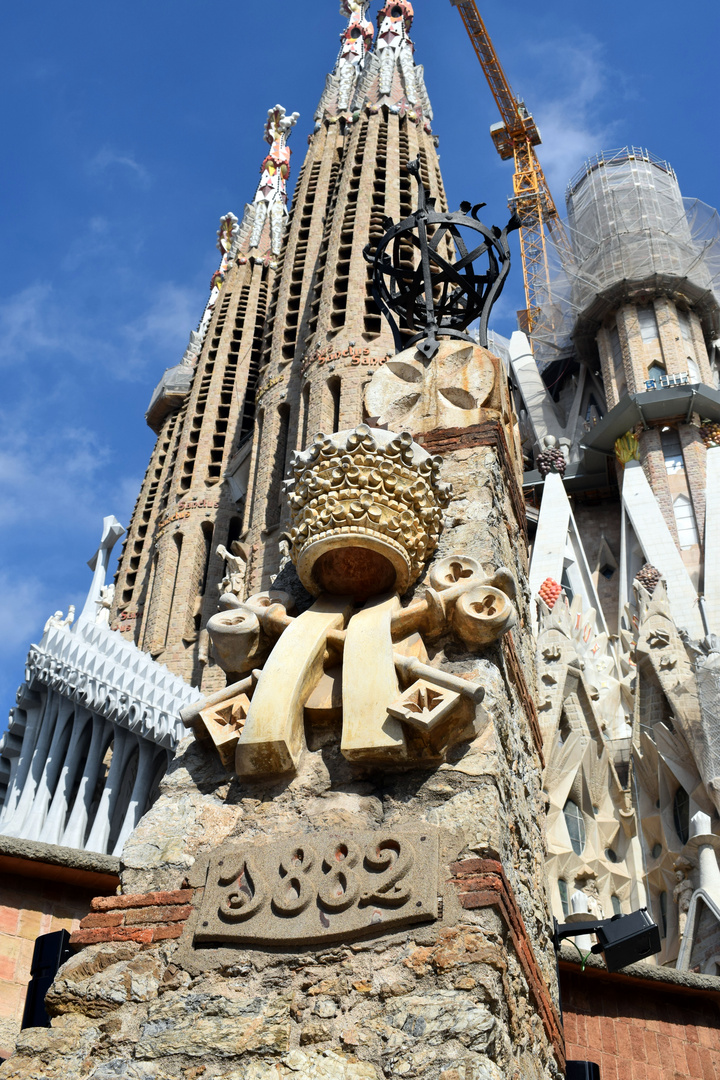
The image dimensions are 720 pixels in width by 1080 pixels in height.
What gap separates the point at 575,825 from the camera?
862 inches

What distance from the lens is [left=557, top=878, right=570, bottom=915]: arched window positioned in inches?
806

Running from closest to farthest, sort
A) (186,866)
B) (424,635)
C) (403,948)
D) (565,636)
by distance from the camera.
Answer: (403,948) → (186,866) → (424,635) → (565,636)

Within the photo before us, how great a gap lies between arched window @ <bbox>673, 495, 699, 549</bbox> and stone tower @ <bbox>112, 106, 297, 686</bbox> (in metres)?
10.9

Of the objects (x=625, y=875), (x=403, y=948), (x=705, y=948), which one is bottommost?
(x=403, y=948)

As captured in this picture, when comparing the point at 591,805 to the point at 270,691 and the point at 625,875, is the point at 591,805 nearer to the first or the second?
the point at 625,875

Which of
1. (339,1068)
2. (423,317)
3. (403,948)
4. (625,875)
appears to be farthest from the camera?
(625,875)

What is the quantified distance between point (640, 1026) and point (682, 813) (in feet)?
59.2

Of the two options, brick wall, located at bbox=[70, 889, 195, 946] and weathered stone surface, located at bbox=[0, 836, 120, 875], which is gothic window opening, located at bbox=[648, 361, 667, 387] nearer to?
weathered stone surface, located at bbox=[0, 836, 120, 875]

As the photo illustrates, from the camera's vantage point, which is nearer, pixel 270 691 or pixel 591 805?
pixel 270 691

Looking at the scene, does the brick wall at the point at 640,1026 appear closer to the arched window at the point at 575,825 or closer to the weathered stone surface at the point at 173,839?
the weathered stone surface at the point at 173,839

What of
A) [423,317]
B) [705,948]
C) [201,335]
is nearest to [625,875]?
A: [705,948]

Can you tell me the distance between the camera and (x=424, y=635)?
10.1 ft

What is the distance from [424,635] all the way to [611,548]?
2923 cm

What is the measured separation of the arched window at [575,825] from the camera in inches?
846
